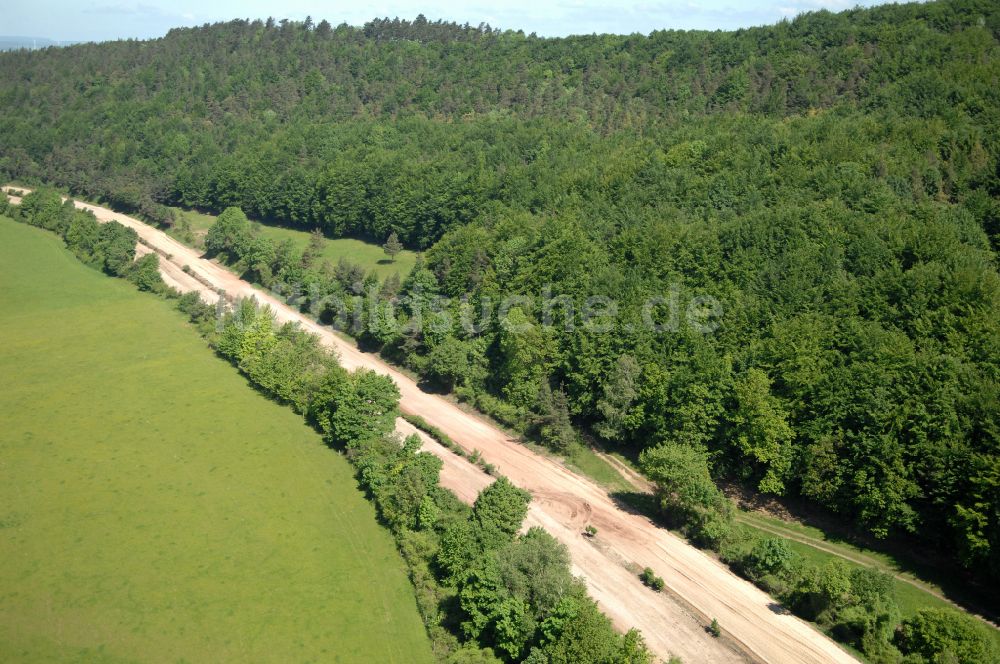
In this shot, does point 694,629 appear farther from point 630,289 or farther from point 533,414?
point 630,289

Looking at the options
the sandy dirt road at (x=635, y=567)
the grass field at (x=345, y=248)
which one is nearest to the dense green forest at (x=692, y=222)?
the grass field at (x=345, y=248)

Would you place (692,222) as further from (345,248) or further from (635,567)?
(345,248)

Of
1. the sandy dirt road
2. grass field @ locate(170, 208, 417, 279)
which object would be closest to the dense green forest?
grass field @ locate(170, 208, 417, 279)

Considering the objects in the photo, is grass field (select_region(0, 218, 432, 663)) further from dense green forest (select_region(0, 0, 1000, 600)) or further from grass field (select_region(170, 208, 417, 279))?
grass field (select_region(170, 208, 417, 279))

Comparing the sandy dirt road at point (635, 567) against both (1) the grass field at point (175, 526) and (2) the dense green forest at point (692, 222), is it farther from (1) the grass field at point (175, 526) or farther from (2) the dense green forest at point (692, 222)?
(1) the grass field at point (175, 526)

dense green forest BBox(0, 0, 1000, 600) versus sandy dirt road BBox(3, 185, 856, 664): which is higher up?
dense green forest BBox(0, 0, 1000, 600)

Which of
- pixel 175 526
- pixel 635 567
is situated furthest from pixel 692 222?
pixel 175 526

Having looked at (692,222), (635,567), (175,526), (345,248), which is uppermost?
(692,222)
